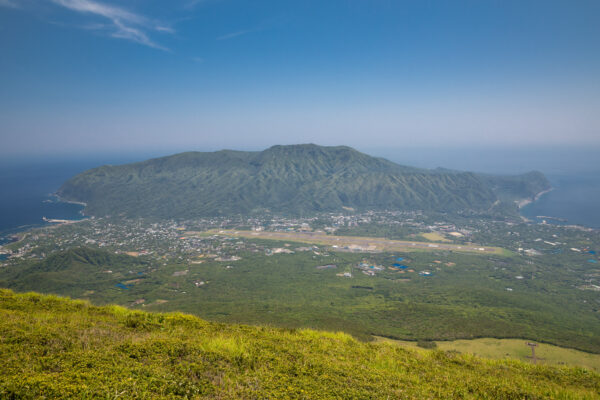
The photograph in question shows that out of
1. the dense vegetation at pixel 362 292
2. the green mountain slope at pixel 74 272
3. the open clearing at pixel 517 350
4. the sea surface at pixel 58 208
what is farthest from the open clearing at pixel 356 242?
the sea surface at pixel 58 208

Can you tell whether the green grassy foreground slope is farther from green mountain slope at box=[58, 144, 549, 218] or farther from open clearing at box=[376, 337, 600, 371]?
green mountain slope at box=[58, 144, 549, 218]

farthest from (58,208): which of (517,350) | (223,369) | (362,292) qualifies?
(517,350)

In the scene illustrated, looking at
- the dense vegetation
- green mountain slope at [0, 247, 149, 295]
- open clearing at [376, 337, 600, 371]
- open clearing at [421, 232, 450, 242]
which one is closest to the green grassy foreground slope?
open clearing at [376, 337, 600, 371]

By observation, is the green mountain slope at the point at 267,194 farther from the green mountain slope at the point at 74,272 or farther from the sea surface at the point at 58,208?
the green mountain slope at the point at 74,272

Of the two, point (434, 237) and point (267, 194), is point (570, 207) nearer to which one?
point (434, 237)

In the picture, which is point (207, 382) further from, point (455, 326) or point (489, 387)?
point (455, 326)

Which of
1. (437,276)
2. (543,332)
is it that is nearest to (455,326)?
(543,332)
